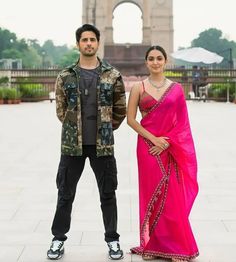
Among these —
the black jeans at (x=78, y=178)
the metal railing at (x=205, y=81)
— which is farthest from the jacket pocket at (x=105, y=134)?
the metal railing at (x=205, y=81)

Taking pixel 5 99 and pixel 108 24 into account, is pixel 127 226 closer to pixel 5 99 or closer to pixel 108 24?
pixel 5 99

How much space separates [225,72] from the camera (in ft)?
115

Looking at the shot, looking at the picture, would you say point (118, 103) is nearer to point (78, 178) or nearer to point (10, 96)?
point (78, 178)

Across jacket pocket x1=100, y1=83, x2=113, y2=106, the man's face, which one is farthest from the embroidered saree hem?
the man's face

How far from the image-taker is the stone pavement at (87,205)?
504cm

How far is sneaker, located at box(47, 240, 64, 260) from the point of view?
15.6 feet

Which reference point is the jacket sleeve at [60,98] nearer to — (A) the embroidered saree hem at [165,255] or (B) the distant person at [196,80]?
(A) the embroidered saree hem at [165,255]

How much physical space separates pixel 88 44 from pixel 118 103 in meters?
0.48

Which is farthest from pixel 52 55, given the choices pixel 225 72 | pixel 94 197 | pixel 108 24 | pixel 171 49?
pixel 94 197

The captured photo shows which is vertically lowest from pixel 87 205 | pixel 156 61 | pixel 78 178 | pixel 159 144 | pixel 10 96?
pixel 87 205

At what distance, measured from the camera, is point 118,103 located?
15.6ft

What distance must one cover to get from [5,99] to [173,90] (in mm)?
24372

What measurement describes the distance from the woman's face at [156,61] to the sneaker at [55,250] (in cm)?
144

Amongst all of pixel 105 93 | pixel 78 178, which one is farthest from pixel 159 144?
pixel 78 178
